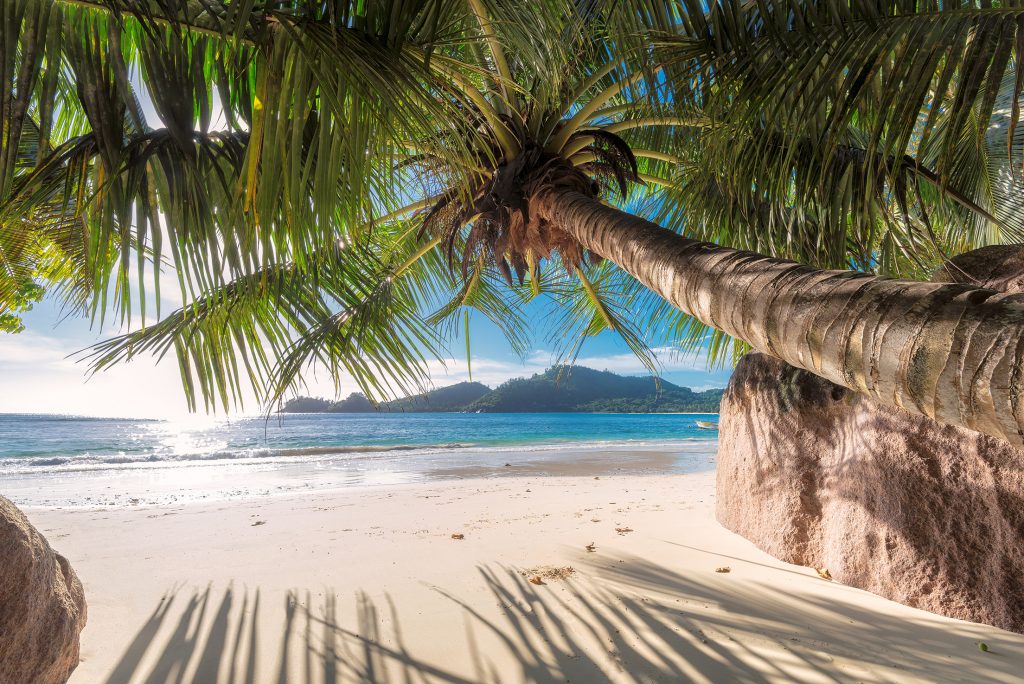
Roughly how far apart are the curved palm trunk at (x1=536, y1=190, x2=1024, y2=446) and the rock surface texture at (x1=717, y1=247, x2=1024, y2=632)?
1.12 metres

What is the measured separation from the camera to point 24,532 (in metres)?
1.79

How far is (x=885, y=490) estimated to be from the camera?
2594mm

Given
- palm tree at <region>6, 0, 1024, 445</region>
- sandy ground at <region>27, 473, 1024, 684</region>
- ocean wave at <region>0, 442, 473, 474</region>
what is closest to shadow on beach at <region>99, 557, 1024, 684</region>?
sandy ground at <region>27, 473, 1024, 684</region>

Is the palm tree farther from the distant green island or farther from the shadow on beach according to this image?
the distant green island

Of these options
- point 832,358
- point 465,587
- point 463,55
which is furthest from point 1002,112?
point 465,587

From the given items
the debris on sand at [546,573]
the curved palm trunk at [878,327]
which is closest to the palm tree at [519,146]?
the curved palm trunk at [878,327]

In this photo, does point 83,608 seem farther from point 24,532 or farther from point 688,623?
point 688,623

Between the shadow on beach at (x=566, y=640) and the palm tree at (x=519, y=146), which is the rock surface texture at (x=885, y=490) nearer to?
the shadow on beach at (x=566, y=640)

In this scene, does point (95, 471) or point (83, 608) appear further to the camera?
point (95, 471)

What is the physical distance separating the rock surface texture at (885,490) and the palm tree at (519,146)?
858 mm

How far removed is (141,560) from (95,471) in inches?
431

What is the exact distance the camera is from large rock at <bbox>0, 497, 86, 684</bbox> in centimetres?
162

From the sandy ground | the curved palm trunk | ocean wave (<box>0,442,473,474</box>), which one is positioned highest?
the curved palm trunk

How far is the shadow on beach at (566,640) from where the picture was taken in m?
1.98
